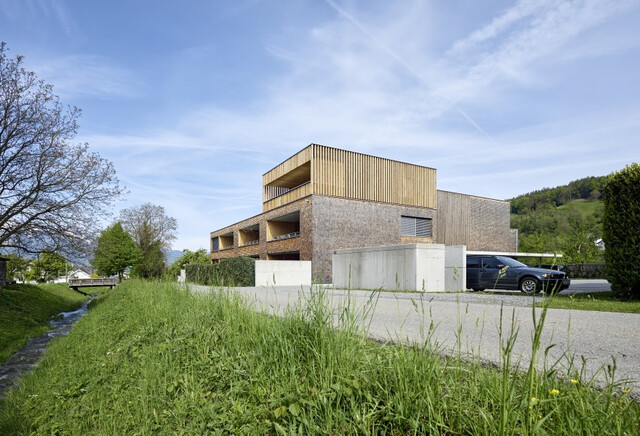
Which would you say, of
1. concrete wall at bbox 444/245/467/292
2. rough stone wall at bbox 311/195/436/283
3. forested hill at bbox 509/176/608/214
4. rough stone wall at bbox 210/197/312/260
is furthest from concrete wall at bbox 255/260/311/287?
forested hill at bbox 509/176/608/214

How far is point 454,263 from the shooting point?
15461 millimetres

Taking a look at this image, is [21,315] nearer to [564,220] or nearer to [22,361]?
[22,361]

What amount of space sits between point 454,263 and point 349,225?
11436 millimetres

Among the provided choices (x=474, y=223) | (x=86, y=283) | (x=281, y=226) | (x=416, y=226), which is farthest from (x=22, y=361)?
(x=474, y=223)

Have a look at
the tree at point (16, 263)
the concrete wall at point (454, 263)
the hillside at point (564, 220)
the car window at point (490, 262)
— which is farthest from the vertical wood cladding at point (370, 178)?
the tree at point (16, 263)

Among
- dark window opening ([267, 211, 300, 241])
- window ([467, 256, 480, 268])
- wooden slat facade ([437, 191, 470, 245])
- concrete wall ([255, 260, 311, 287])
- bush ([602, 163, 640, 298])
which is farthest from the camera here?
wooden slat facade ([437, 191, 470, 245])

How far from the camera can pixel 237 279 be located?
23094mm

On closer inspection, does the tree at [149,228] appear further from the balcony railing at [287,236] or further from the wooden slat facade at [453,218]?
the wooden slat facade at [453,218]

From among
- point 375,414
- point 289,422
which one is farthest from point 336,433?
point 289,422

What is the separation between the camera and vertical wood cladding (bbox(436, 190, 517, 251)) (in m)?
32.2

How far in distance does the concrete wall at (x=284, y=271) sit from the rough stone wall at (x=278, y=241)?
101cm

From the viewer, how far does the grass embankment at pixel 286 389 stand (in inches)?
80.7

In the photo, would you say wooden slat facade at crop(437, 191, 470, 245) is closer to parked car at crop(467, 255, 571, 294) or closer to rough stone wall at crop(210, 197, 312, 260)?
rough stone wall at crop(210, 197, 312, 260)

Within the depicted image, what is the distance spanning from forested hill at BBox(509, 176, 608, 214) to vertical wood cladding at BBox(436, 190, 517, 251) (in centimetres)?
4216
